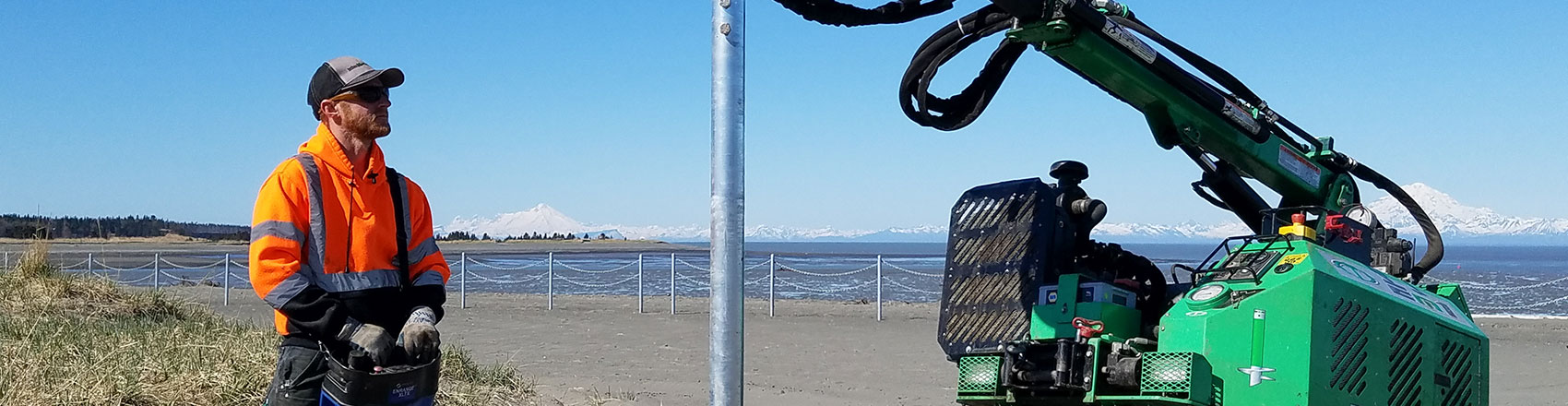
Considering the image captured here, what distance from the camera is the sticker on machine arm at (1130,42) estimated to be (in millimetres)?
5260

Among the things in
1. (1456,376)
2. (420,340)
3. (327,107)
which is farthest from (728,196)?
(1456,376)

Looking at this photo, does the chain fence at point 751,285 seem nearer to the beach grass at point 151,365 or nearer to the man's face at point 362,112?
the beach grass at point 151,365

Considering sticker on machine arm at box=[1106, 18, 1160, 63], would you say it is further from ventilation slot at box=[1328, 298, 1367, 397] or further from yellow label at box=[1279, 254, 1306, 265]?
ventilation slot at box=[1328, 298, 1367, 397]

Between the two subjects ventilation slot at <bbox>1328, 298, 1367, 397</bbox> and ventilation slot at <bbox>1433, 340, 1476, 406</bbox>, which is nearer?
ventilation slot at <bbox>1328, 298, 1367, 397</bbox>

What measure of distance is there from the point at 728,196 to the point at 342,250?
147 centimetres

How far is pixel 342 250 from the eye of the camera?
4.04m

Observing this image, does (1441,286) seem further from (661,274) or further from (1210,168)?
(661,274)

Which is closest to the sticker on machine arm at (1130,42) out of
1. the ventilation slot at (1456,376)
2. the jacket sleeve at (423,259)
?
the ventilation slot at (1456,376)

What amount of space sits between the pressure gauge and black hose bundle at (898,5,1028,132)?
3.68 feet

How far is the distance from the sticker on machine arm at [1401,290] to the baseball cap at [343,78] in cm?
355

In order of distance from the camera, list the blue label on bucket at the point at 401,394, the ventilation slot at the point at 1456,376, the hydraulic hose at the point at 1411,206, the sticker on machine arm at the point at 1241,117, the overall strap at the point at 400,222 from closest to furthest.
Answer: the blue label on bucket at the point at 401,394 → the overall strap at the point at 400,222 → the ventilation slot at the point at 1456,376 → the sticker on machine arm at the point at 1241,117 → the hydraulic hose at the point at 1411,206

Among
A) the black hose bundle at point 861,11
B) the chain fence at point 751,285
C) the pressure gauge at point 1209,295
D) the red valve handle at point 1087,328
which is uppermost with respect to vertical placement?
the black hose bundle at point 861,11

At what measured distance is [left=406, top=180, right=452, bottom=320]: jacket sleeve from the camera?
4.28 metres

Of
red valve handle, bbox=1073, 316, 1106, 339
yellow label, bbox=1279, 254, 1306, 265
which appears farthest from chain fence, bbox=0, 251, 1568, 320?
yellow label, bbox=1279, 254, 1306, 265
